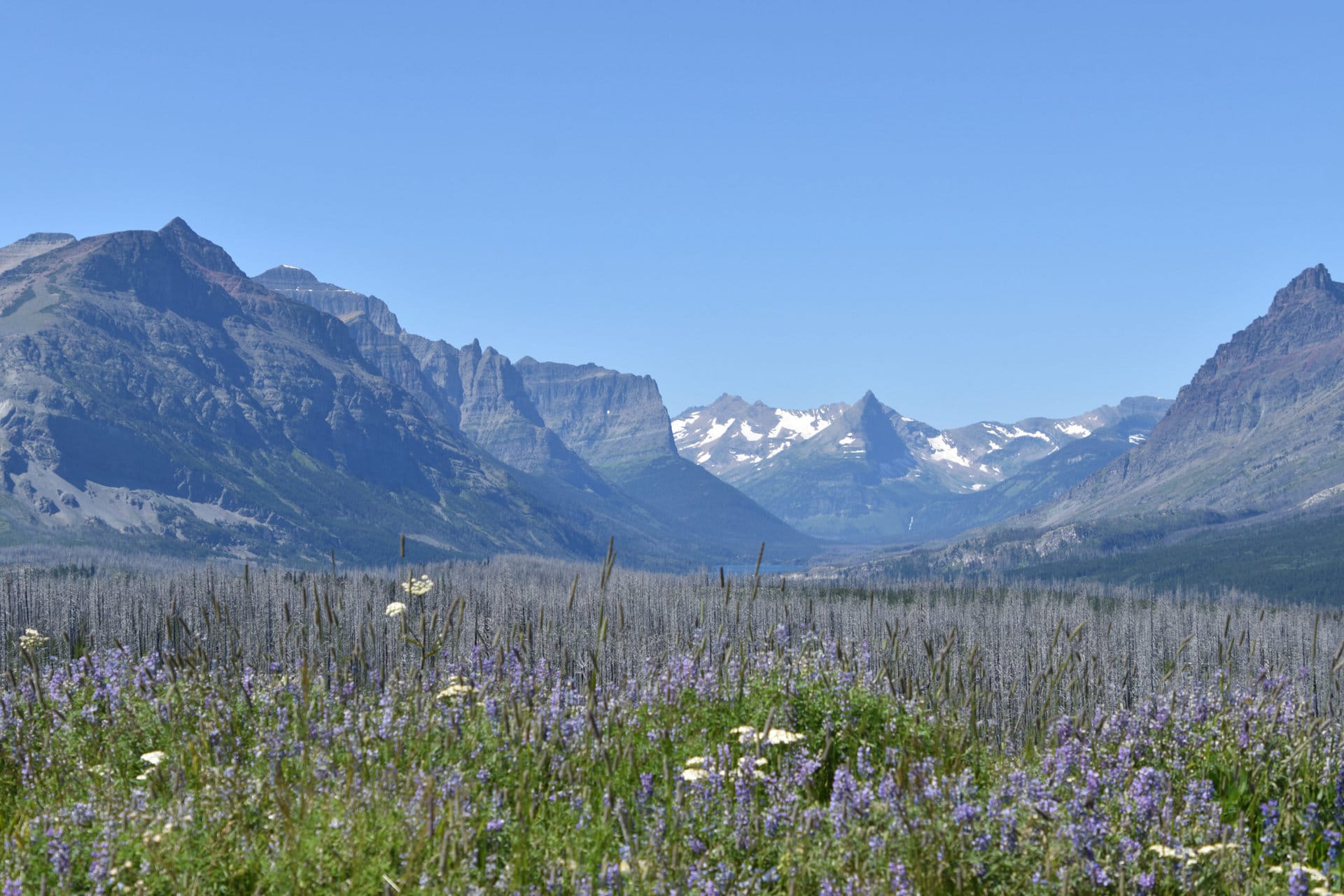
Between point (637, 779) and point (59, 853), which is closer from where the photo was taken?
point (59, 853)

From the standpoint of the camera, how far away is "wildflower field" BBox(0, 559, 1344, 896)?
10.5m

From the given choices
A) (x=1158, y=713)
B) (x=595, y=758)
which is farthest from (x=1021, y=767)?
(x=595, y=758)

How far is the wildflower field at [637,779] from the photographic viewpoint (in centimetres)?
1051

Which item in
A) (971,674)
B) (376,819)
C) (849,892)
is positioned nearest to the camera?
(849,892)

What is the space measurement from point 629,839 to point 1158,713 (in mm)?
10041

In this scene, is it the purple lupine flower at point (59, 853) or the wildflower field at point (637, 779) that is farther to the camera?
the wildflower field at point (637, 779)

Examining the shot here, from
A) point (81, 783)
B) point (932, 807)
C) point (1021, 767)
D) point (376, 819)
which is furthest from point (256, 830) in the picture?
point (1021, 767)

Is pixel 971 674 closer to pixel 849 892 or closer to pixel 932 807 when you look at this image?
pixel 932 807

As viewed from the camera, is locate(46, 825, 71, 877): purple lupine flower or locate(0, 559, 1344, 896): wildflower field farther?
locate(0, 559, 1344, 896): wildflower field

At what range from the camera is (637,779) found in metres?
13.1

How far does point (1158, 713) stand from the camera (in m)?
16.6

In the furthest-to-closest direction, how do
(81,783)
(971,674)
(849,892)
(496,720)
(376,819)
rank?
(971,674), (496,720), (81,783), (376,819), (849,892)

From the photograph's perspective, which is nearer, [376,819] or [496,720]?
[376,819]

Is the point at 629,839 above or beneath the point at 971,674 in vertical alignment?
beneath
